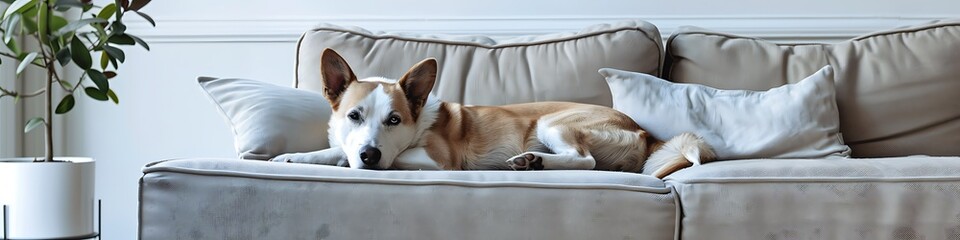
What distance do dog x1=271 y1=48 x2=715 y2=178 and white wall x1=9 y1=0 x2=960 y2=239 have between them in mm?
730

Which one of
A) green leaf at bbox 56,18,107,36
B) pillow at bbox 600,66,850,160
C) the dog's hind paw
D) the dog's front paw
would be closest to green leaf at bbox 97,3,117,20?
green leaf at bbox 56,18,107,36

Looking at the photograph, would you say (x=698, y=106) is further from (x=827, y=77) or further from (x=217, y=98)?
(x=217, y=98)

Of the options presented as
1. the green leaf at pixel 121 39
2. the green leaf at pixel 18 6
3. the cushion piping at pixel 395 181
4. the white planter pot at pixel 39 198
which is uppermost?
the green leaf at pixel 18 6

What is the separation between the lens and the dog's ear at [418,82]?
6.10 ft

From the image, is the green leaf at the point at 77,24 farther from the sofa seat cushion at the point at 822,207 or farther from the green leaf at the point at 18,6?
the sofa seat cushion at the point at 822,207

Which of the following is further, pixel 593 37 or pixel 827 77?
pixel 593 37

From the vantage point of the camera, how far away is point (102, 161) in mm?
2836

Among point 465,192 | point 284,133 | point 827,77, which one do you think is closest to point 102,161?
point 284,133

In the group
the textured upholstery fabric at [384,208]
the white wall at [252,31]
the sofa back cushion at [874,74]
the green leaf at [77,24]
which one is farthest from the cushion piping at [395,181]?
the white wall at [252,31]

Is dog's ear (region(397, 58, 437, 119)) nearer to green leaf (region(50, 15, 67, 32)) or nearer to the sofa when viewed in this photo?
the sofa

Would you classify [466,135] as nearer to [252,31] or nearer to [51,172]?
[51,172]

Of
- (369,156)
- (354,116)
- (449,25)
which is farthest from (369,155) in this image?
(449,25)

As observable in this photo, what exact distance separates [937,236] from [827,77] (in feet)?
2.48

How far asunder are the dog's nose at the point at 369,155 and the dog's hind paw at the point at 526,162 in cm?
26
